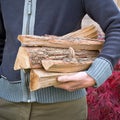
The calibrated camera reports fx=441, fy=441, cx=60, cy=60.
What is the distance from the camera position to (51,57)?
72.5 inches

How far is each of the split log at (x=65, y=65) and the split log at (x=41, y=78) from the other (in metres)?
0.02

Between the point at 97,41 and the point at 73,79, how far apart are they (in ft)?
0.85

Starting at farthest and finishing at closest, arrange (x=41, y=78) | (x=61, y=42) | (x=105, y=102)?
(x=105, y=102), (x=61, y=42), (x=41, y=78)

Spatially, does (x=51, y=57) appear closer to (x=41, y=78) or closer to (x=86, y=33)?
(x=41, y=78)

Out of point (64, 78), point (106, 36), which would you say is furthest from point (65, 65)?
point (106, 36)

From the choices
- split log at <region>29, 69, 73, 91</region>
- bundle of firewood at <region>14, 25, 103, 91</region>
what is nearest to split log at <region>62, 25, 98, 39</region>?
bundle of firewood at <region>14, 25, 103, 91</region>

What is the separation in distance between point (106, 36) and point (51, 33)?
0.86 feet

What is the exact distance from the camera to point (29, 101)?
2.03 m

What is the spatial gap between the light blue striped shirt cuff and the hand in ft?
0.06

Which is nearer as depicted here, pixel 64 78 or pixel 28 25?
pixel 64 78

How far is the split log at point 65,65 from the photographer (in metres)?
1.80

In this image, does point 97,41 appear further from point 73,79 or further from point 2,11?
point 2,11

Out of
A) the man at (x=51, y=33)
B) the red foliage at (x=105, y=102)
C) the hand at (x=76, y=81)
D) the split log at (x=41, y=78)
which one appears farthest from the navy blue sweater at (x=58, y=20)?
the red foliage at (x=105, y=102)

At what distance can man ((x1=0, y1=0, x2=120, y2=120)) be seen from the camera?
1886mm
